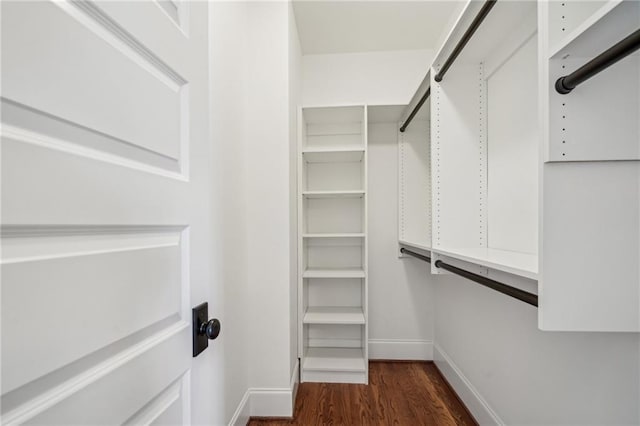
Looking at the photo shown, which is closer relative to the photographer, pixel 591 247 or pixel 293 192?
pixel 591 247

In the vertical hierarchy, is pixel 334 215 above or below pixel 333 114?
below

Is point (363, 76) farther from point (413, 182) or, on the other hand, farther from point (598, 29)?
point (598, 29)

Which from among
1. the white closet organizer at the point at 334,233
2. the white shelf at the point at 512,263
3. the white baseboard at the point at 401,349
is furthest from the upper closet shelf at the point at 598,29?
the white baseboard at the point at 401,349

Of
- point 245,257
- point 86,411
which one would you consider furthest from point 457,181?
point 86,411

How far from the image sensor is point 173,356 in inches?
23.3

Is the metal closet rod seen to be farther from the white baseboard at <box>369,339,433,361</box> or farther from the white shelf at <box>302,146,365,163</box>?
the white baseboard at <box>369,339,433,361</box>

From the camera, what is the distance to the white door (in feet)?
1.06

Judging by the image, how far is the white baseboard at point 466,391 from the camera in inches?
61.0

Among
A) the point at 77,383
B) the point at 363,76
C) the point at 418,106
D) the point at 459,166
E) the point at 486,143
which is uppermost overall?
the point at 363,76

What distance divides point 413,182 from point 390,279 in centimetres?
84

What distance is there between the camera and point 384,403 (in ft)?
6.07

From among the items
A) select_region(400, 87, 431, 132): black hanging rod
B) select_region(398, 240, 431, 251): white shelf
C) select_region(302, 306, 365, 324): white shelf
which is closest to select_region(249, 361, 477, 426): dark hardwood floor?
select_region(302, 306, 365, 324): white shelf

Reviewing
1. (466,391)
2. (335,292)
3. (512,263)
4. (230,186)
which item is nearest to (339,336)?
(335,292)

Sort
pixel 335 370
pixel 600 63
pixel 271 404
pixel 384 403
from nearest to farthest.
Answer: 1. pixel 600 63
2. pixel 271 404
3. pixel 384 403
4. pixel 335 370
